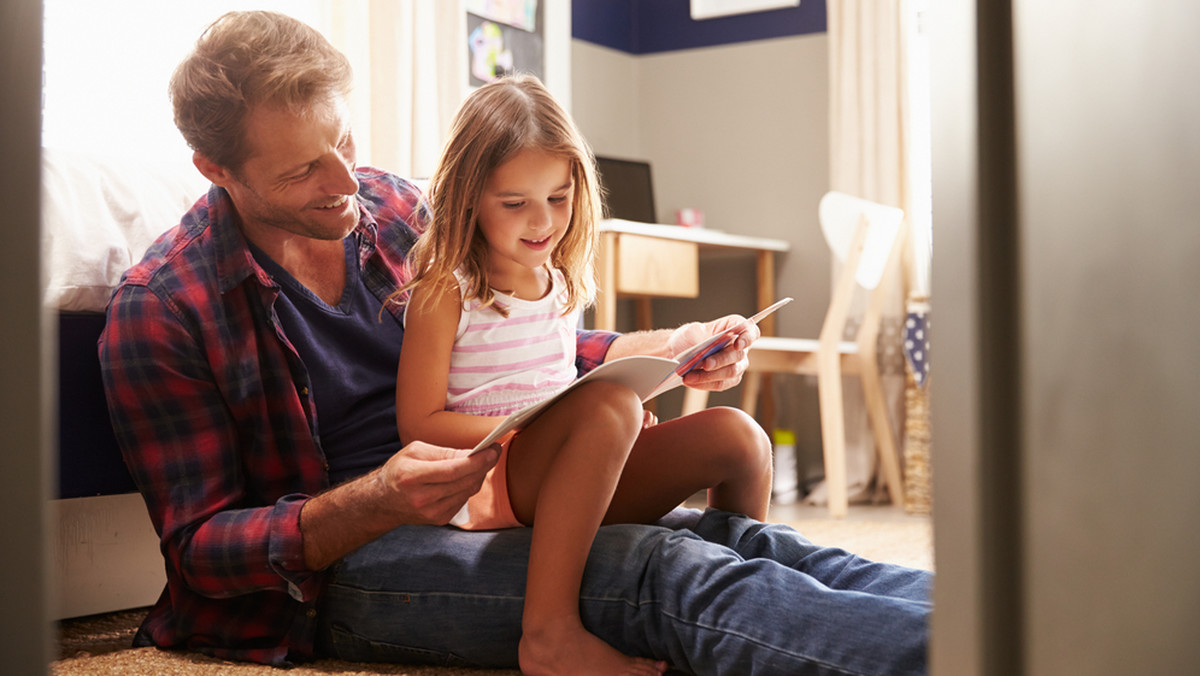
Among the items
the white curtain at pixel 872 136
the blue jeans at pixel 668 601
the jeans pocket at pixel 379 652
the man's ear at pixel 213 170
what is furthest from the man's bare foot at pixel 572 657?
→ the white curtain at pixel 872 136

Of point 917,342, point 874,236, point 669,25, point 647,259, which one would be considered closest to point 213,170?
point 647,259

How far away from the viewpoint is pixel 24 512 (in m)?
0.32

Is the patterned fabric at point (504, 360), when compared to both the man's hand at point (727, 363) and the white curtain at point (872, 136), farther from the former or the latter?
the white curtain at point (872, 136)

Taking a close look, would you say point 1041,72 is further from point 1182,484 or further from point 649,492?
point 649,492

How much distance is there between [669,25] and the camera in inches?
146

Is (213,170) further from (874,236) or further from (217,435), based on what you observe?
(874,236)

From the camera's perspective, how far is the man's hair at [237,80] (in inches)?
41.7

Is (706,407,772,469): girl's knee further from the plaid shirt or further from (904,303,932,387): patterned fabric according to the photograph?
(904,303,932,387): patterned fabric

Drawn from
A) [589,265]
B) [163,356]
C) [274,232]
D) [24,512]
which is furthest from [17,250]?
[589,265]

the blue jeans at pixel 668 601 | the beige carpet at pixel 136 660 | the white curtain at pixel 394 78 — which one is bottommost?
the beige carpet at pixel 136 660

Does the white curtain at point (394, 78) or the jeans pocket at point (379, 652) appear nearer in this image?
the jeans pocket at point (379, 652)

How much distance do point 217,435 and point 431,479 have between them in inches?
11.2

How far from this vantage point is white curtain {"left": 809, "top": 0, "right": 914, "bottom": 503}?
3031 mm

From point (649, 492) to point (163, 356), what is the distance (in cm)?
52
